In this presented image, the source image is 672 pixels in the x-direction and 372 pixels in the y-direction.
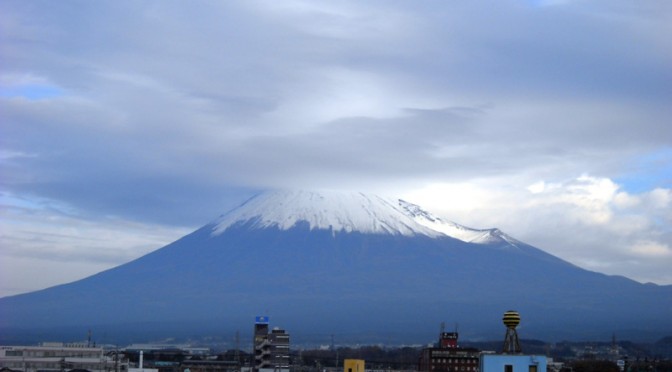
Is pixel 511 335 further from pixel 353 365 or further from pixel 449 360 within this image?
pixel 449 360

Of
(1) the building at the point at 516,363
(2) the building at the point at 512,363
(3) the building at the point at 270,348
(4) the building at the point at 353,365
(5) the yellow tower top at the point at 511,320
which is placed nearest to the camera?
(2) the building at the point at 512,363

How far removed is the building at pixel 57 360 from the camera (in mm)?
81750

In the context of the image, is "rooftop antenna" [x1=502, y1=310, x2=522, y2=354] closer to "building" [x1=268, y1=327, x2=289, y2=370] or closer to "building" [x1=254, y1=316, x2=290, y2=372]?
"building" [x1=254, y1=316, x2=290, y2=372]

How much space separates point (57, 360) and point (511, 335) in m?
62.0

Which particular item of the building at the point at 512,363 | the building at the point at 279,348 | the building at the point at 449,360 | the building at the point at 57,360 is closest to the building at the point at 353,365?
the building at the point at 512,363

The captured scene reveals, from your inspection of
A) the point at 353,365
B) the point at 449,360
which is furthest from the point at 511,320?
the point at 449,360

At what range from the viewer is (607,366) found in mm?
97938

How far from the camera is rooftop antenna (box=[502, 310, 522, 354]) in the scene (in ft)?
98.7

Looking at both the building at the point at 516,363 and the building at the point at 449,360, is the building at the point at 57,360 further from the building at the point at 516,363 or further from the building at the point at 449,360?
the building at the point at 516,363

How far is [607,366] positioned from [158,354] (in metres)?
46.3

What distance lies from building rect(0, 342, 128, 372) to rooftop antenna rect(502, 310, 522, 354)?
48.6m

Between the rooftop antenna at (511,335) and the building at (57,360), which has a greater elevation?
the rooftop antenna at (511,335)

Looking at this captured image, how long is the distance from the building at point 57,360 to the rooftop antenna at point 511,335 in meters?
48.6

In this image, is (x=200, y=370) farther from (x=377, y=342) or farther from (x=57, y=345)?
(x=377, y=342)
